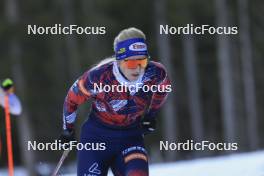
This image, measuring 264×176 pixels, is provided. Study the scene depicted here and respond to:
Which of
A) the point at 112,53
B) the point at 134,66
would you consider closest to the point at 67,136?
the point at 134,66

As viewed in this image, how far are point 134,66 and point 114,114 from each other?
45 cm

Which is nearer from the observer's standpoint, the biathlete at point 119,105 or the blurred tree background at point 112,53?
the biathlete at point 119,105

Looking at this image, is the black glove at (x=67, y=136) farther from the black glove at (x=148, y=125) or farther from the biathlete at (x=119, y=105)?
the black glove at (x=148, y=125)

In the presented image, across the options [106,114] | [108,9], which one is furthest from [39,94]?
[106,114]

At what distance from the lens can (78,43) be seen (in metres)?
32.3

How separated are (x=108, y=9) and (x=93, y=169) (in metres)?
26.9

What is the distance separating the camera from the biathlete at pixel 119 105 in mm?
5629

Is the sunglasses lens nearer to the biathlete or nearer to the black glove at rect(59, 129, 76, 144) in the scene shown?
the biathlete

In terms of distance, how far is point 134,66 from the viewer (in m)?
5.57

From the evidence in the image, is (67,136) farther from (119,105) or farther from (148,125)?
(148,125)

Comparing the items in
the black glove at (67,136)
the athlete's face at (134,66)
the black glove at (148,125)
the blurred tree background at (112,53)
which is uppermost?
the blurred tree background at (112,53)

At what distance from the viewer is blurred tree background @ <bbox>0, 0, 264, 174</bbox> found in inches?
1070

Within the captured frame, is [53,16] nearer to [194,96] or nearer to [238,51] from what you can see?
[194,96]

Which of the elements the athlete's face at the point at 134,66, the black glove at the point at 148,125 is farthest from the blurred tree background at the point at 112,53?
the athlete's face at the point at 134,66
